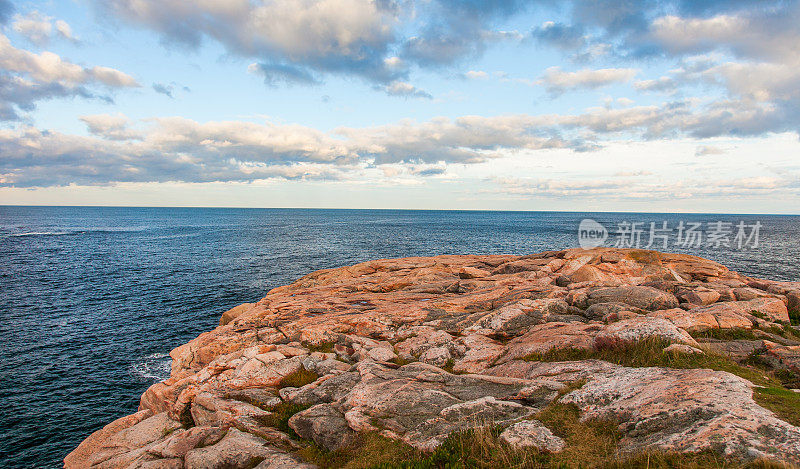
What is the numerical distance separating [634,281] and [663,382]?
909 inches

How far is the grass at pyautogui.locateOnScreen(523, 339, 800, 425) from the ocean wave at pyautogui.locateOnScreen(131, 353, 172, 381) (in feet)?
97.7

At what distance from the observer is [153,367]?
32.4 meters

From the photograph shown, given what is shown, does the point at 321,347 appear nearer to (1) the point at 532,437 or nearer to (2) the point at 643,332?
(1) the point at 532,437

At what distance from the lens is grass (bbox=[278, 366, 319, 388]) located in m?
16.1

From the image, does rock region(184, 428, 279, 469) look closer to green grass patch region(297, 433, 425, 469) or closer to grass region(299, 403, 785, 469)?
green grass patch region(297, 433, 425, 469)

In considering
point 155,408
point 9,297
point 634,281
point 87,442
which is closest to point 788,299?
point 634,281

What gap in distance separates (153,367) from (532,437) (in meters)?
34.2

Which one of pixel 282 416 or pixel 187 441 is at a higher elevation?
pixel 282 416

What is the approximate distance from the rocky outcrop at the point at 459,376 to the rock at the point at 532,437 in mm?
42

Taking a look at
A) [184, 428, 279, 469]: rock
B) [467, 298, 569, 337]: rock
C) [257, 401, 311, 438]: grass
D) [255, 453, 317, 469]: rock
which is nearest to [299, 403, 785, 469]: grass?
[255, 453, 317, 469]: rock

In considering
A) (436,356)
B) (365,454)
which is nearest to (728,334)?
(436,356)

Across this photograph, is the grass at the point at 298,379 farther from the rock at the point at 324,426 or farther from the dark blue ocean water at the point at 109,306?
the dark blue ocean water at the point at 109,306

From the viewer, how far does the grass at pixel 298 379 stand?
1614 centimetres

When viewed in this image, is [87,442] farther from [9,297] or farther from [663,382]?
[9,297]
